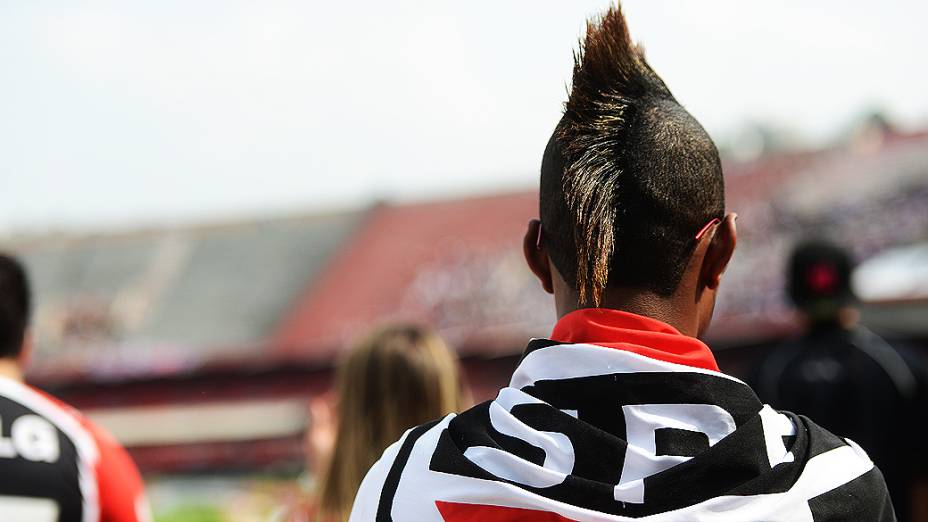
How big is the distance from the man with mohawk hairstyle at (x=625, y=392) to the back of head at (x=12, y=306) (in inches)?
69.8

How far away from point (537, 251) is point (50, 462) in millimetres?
1682

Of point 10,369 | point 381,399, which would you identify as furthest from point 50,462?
point 381,399

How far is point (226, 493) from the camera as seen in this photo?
34.1 feet

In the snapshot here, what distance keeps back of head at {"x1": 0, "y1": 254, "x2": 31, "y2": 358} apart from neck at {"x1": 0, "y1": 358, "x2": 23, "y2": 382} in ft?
0.05

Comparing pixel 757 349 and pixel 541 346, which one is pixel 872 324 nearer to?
pixel 757 349

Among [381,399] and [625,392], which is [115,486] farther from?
[625,392]

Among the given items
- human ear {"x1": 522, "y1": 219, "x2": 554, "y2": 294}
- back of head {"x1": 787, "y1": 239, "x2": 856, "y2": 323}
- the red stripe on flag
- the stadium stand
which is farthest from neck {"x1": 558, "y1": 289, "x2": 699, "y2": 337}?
the stadium stand

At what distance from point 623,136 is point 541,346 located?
0.34m

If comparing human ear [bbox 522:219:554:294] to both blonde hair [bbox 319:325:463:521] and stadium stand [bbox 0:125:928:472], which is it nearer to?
blonde hair [bbox 319:325:463:521]

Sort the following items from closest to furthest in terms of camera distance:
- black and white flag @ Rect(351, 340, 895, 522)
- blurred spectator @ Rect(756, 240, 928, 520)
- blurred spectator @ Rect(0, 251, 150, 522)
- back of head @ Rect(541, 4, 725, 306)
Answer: black and white flag @ Rect(351, 340, 895, 522) → back of head @ Rect(541, 4, 725, 306) → blurred spectator @ Rect(0, 251, 150, 522) → blurred spectator @ Rect(756, 240, 928, 520)

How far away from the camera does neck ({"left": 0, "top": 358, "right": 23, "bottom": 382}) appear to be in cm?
297

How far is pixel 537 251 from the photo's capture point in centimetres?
172

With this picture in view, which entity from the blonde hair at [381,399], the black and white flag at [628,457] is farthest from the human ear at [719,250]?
the blonde hair at [381,399]

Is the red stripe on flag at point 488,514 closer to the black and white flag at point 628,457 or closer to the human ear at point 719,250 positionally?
the black and white flag at point 628,457
